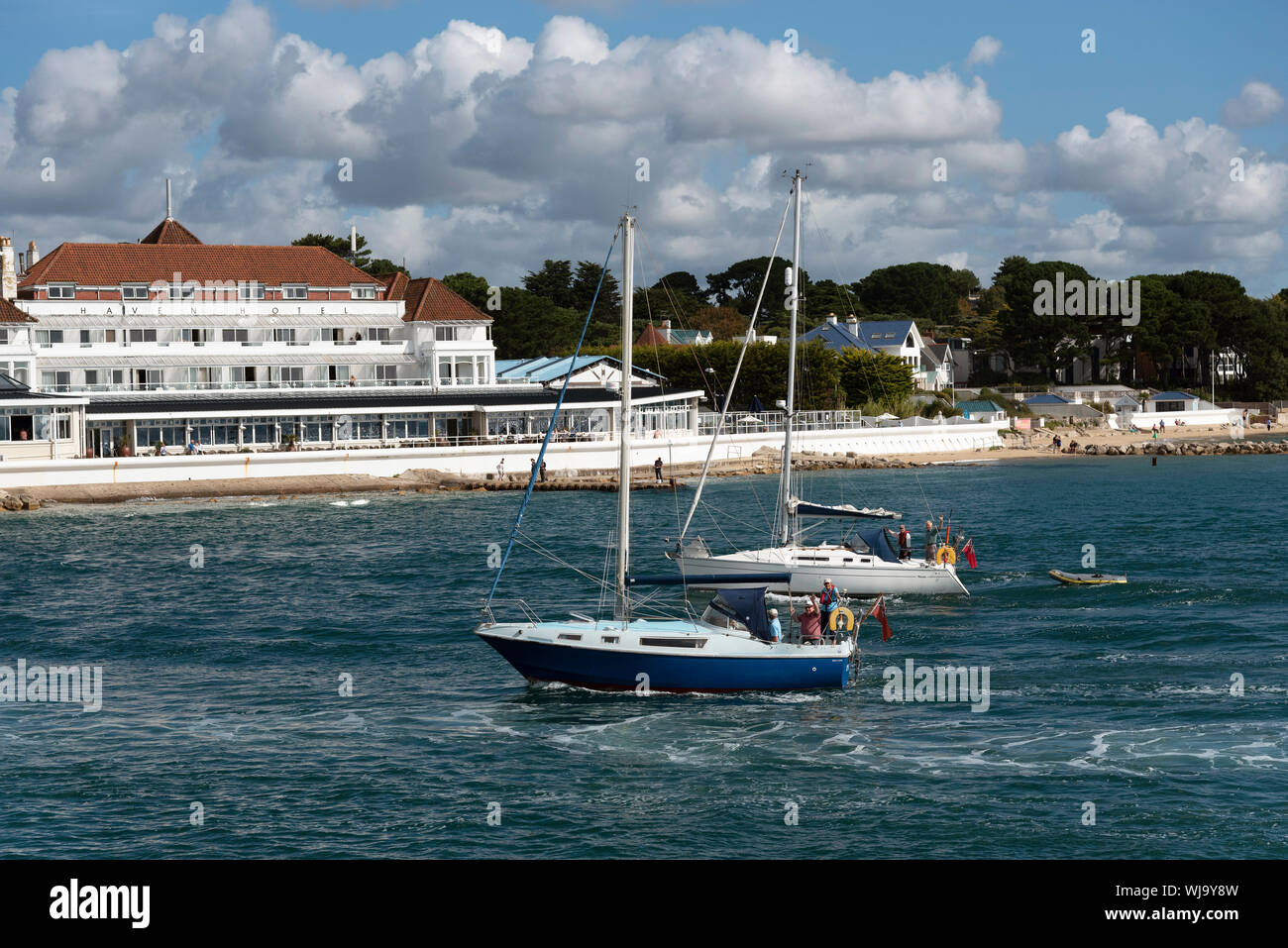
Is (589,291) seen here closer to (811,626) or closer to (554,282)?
(554,282)

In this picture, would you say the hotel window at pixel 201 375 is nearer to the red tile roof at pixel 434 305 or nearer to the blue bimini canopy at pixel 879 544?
the red tile roof at pixel 434 305

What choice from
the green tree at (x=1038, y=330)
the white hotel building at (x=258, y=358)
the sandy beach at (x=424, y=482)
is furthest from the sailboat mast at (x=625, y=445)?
the green tree at (x=1038, y=330)

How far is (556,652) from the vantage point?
29797 millimetres

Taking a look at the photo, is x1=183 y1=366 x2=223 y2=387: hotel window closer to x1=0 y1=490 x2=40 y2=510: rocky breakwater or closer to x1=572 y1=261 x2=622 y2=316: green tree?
x1=0 y1=490 x2=40 y2=510: rocky breakwater

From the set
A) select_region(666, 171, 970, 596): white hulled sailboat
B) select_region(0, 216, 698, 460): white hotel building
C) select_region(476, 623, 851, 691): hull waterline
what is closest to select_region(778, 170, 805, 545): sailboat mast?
select_region(666, 171, 970, 596): white hulled sailboat

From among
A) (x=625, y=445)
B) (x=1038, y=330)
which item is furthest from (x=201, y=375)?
(x=1038, y=330)

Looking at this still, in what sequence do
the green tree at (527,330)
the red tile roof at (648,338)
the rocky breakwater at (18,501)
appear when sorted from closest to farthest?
the rocky breakwater at (18,501) < the green tree at (527,330) < the red tile roof at (648,338)

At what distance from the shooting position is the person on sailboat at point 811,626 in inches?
1192

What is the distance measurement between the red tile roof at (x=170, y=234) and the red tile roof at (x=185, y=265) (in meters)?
14.3
